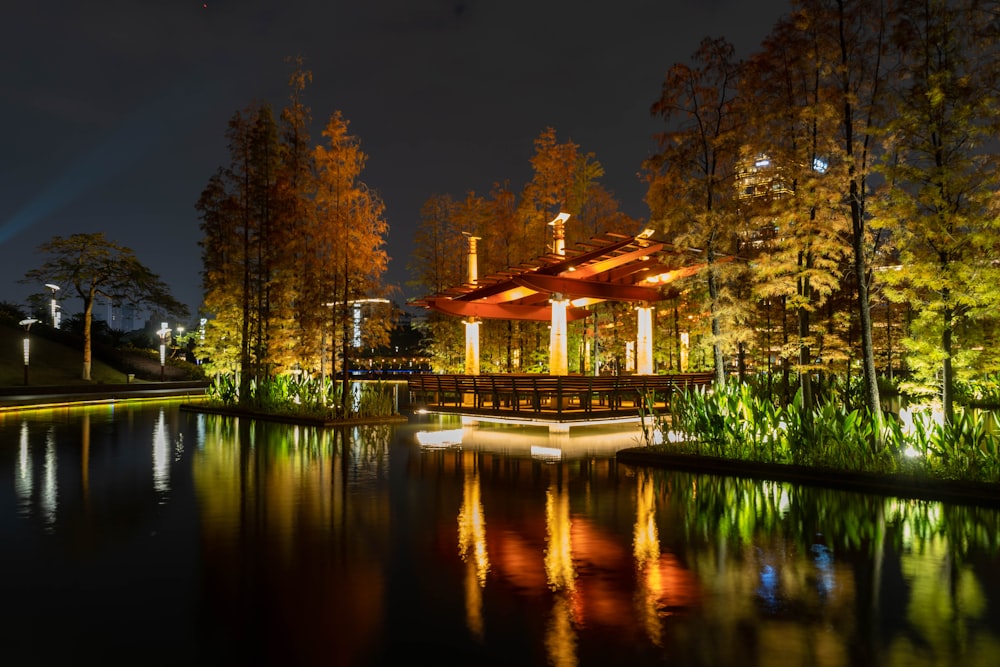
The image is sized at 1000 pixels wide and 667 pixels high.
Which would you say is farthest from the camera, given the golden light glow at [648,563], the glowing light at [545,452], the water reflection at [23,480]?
the glowing light at [545,452]

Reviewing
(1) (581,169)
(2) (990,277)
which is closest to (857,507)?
(2) (990,277)

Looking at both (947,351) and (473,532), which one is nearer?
(473,532)

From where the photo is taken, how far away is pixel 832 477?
1098 centimetres

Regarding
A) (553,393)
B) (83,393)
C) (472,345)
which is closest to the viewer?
(553,393)

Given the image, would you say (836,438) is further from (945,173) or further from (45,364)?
(45,364)

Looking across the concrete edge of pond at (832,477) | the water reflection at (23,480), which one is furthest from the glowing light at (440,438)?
the water reflection at (23,480)

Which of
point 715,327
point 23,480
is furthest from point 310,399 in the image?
point 715,327

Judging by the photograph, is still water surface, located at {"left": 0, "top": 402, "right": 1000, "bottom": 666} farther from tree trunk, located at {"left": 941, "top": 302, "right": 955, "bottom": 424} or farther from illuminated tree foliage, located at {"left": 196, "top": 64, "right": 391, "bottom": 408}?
illuminated tree foliage, located at {"left": 196, "top": 64, "right": 391, "bottom": 408}

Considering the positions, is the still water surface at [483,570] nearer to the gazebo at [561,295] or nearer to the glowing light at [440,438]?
the glowing light at [440,438]

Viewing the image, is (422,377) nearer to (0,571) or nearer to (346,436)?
(346,436)

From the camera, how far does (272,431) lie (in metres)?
20.3

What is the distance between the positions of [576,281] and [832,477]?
13520 mm

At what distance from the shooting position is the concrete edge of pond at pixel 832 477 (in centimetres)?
964

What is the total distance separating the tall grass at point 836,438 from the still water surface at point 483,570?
964mm
